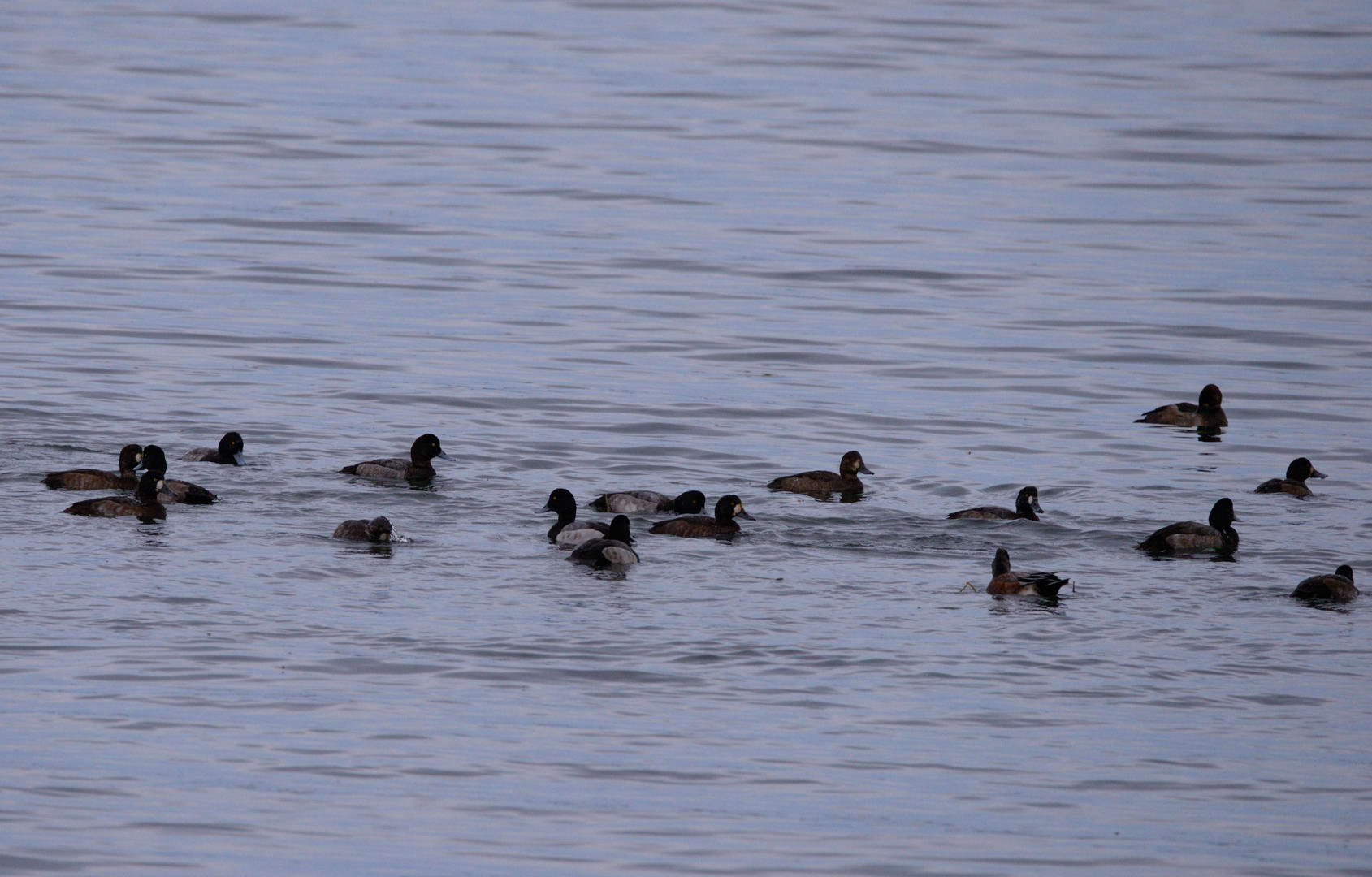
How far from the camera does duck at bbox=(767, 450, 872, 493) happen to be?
63.1ft

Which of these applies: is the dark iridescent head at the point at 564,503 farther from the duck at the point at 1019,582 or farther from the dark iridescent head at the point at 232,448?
the duck at the point at 1019,582

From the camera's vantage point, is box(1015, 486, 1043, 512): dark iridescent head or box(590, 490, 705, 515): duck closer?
box(1015, 486, 1043, 512): dark iridescent head

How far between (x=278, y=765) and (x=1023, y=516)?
8695 mm

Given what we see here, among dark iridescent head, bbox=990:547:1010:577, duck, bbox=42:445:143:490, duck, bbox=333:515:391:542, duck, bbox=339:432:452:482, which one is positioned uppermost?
duck, bbox=339:432:452:482

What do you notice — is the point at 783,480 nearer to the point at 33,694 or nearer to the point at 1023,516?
the point at 1023,516

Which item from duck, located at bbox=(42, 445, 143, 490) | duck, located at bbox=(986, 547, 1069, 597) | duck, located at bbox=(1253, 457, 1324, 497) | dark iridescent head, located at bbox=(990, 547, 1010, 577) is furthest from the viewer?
duck, located at bbox=(1253, 457, 1324, 497)

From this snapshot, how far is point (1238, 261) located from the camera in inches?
1363

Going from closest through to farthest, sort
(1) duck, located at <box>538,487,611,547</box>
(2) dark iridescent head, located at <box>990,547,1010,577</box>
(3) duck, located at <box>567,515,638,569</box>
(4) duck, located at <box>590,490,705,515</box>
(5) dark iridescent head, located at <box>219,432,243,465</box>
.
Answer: (2) dark iridescent head, located at <box>990,547,1010,577</box>, (3) duck, located at <box>567,515,638,569</box>, (1) duck, located at <box>538,487,611,547</box>, (4) duck, located at <box>590,490,705,515</box>, (5) dark iridescent head, located at <box>219,432,243,465</box>

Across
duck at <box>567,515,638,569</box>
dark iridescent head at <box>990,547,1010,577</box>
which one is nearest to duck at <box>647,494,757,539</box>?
A: duck at <box>567,515,638,569</box>

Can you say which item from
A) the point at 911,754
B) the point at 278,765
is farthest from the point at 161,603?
the point at 911,754

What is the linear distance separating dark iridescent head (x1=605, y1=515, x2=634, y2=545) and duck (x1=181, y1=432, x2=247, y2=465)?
4.48 metres

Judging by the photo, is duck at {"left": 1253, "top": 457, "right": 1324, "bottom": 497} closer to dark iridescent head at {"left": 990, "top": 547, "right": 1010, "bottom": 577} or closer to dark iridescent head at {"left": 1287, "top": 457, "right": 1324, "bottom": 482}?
dark iridescent head at {"left": 1287, "top": 457, "right": 1324, "bottom": 482}

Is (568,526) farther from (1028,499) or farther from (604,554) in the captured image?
(1028,499)

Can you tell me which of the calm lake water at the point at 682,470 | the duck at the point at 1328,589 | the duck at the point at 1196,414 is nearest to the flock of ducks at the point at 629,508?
the duck at the point at 1328,589
